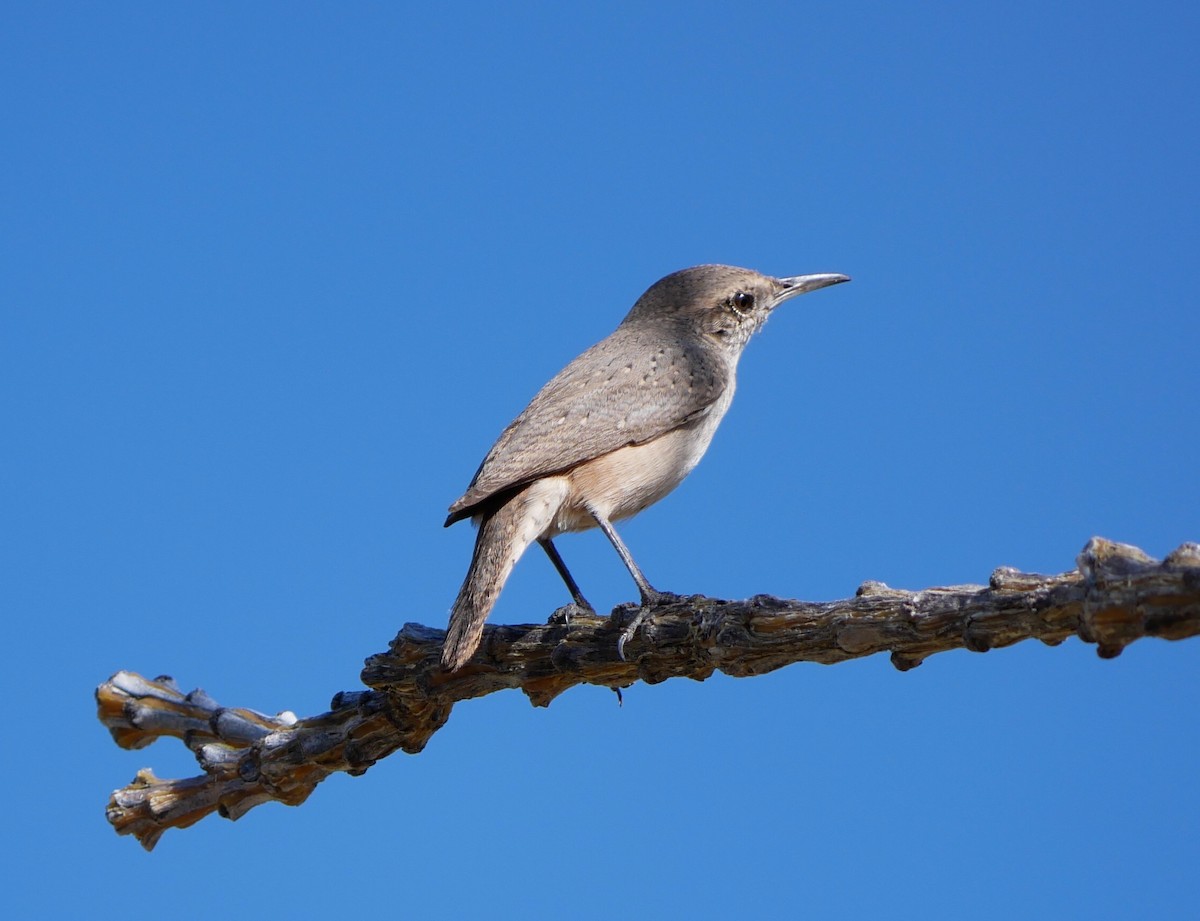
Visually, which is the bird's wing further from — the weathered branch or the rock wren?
the weathered branch

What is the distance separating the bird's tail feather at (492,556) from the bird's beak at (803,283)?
248cm

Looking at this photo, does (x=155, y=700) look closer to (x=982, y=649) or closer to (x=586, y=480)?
(x=586, y=480)

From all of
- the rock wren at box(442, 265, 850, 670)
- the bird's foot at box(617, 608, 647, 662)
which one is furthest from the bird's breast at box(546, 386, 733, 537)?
the bird's foot at box(617, 608, 647, 662)

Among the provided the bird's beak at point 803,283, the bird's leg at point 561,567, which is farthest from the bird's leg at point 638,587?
the bird's beak at point 803,283

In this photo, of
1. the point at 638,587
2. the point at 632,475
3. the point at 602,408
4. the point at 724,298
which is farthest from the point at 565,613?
the point at 724,298

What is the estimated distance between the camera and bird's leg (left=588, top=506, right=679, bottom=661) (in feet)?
19.1

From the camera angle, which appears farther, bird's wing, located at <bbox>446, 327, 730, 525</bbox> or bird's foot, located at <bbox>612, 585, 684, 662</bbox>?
bird's wing, located at <bbox>446, 327, 730, 525</bbox>

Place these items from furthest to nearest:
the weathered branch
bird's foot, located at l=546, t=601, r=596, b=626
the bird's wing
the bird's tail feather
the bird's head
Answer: the bird's head → the bird's wing → bird's foot, located at l=546, t=601, r=596, b=626 → the bird's tail feather → the weathered branch

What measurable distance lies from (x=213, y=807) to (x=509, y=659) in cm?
208

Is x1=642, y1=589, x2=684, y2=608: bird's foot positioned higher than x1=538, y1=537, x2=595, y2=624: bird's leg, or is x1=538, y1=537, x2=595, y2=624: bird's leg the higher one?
x1=538, y1=537, x2=595, y2=624: bird's leg

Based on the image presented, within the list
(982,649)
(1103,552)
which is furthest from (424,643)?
(1103,552)

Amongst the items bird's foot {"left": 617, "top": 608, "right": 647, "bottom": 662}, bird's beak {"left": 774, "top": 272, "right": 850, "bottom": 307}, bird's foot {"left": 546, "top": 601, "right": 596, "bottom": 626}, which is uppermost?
bird's beak {"left": 774, "top": 272, "right": 850, "bottom": 307}

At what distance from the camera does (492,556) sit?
20.3 ft

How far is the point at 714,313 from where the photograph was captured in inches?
316
